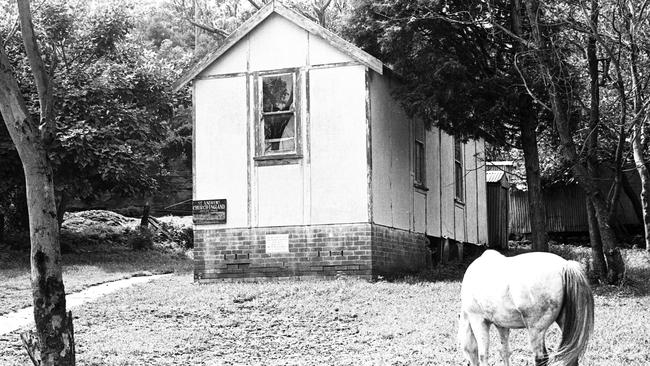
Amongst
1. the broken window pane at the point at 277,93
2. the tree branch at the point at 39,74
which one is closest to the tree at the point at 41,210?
the tree branch at the point at 39,74

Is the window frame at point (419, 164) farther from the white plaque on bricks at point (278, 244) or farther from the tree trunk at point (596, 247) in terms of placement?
the tree trunk at point (596, 247)

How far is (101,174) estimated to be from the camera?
86.8 ft

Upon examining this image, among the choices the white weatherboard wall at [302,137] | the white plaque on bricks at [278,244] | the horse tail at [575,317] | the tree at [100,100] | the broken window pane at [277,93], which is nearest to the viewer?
the horse tail at [575,317]

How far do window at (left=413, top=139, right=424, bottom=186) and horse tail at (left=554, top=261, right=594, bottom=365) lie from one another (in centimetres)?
1511

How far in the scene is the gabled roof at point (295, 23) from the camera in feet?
65.3

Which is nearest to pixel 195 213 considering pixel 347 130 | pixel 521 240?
pixel 347 130

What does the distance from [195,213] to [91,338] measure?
22.6 feet

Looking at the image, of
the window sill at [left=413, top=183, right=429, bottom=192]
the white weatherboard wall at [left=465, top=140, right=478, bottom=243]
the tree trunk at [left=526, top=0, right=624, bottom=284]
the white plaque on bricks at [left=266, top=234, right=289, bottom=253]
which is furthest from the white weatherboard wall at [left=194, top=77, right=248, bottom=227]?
the white weatherboard wall at [left=465, top=140, right=478, bottom=243]

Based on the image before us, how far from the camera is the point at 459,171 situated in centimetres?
2808

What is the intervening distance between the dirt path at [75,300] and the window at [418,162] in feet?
23.0

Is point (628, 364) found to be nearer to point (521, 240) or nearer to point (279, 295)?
point (279, 295)

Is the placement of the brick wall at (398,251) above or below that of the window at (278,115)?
below

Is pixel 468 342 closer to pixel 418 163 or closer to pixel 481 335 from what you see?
pixel 481 335

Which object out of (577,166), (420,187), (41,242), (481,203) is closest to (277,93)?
(420,187)
